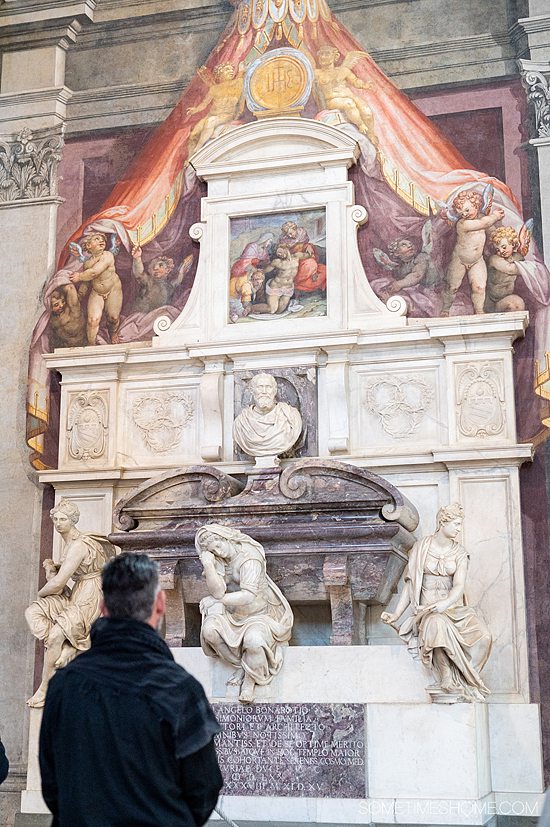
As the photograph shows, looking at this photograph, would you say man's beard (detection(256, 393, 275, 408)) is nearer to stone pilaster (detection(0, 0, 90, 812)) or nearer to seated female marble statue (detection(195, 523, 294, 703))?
seated female marble statue (detection(195, 523, 294, 703))

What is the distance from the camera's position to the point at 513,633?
8461 millimetres

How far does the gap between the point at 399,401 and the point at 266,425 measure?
1108 millimetres

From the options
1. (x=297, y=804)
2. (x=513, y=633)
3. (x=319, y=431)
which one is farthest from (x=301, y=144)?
(x=297, y=804)

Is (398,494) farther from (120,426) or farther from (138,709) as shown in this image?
(138,709)

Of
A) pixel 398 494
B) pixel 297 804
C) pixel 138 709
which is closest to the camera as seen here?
pixel 138 709

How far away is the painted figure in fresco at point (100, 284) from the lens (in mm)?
10242

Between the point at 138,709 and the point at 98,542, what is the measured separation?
6.34 meters

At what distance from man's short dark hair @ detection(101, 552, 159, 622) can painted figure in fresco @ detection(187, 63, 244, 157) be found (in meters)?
7.82

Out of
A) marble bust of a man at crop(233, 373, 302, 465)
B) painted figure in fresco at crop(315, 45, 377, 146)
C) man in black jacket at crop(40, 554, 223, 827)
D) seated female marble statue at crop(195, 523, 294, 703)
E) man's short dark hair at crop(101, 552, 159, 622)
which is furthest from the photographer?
painted figure in fresco at crop(315, 45, 377, 146)

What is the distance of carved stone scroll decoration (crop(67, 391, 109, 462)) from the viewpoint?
9.93 meters

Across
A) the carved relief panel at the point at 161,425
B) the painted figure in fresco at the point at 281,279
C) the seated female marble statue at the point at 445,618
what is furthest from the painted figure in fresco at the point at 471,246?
the carved relief panel at the point at 161,425

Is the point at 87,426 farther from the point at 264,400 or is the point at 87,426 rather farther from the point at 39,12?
the point at 39,12

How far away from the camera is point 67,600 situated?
29.4 ft

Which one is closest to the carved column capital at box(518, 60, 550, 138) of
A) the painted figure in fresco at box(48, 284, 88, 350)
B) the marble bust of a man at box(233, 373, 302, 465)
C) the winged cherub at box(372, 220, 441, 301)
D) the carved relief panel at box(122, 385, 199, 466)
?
the winged cherub at box(372, 220, 441, 301)
